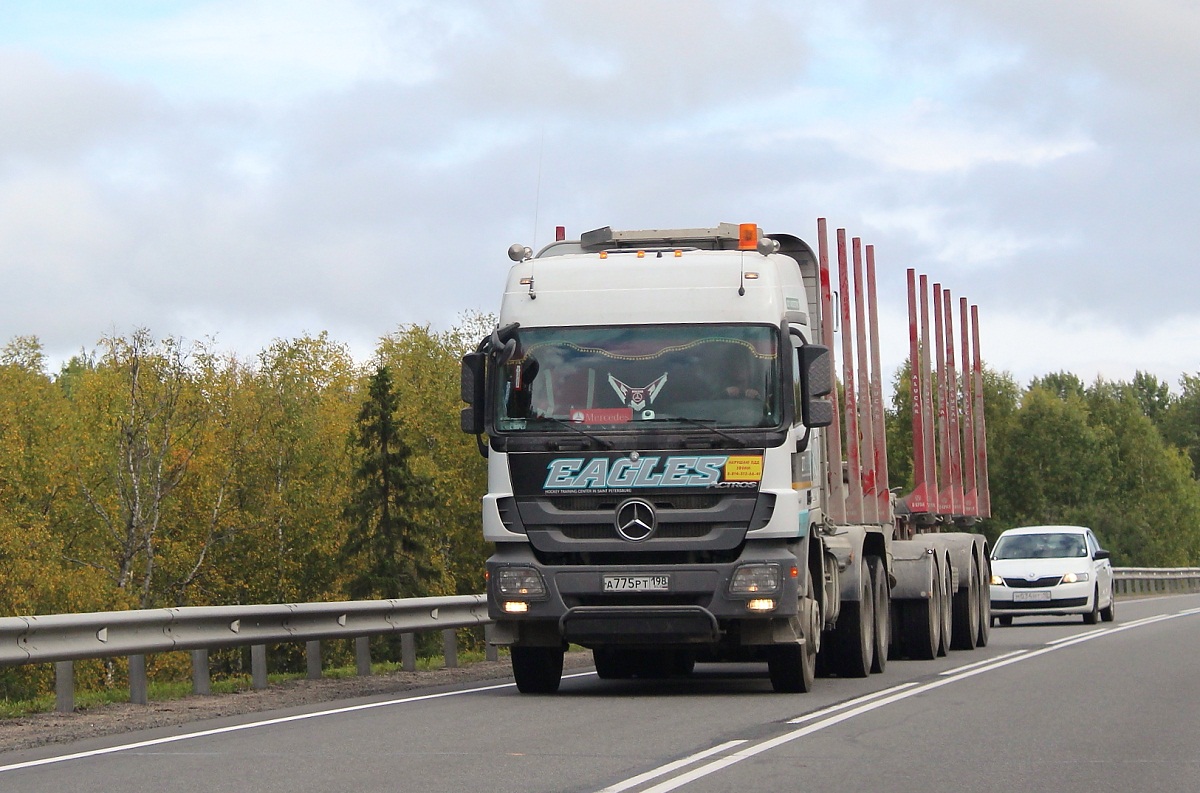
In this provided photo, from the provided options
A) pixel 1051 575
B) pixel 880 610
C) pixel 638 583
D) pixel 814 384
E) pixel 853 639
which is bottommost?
pixel 853 639

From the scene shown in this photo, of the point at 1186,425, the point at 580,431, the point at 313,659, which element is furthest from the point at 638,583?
the point at 1186,425

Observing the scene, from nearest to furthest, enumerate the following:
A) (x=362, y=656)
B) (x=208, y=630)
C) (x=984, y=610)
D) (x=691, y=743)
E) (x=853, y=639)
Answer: (x=691, y=743)
(x=208, y=630)
(x=853, y=639)
(x=362, y=656)
(x=984, y=610)

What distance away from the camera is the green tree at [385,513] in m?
59.6

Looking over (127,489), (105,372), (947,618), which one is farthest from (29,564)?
(947,618)

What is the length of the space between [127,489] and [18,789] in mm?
48766

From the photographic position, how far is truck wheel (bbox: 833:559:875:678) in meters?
16.4

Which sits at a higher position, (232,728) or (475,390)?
(475,390)

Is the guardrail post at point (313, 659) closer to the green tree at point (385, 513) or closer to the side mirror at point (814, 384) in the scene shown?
the side mirror at point (814, 384)

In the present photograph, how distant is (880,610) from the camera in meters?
17.6

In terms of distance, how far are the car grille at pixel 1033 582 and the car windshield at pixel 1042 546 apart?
57cm

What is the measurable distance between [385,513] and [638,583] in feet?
159

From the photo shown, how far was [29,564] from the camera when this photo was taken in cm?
5066

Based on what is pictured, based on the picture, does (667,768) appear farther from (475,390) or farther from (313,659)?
(313,659)

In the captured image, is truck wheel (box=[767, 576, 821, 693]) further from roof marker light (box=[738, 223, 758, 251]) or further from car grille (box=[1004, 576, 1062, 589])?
car grille (box=[1004, 576, 1062, 589])
